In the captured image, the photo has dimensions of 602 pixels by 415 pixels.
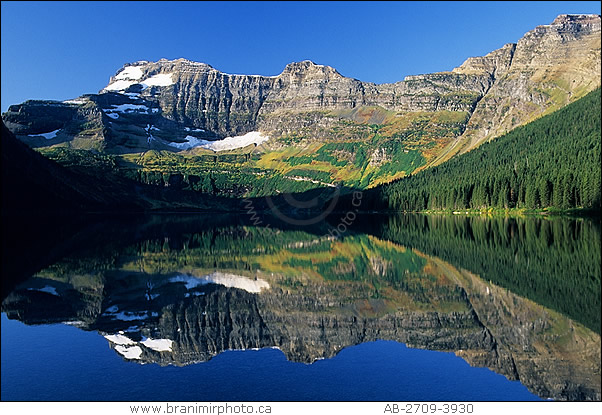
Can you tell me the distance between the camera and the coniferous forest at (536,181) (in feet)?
384

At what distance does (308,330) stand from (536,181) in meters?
123

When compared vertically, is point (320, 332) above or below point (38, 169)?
below

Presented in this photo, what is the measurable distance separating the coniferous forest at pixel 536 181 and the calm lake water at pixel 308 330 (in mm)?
81339

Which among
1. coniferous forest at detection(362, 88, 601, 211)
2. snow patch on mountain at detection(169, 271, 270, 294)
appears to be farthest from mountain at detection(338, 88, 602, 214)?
snow patch on mountain at detection(169, 271, 270, 294)

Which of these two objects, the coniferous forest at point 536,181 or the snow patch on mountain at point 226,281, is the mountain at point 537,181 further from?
the snow patch on mountain at point 226,281

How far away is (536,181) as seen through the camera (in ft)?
426

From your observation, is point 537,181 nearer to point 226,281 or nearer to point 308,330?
point 226,281

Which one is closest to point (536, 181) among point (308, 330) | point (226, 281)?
point (226, 281)

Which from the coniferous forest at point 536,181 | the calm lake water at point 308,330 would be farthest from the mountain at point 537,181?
the calm lake water at point 308,330

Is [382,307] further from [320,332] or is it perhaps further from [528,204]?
[528,204]

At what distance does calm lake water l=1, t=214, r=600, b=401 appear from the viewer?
1664cm
